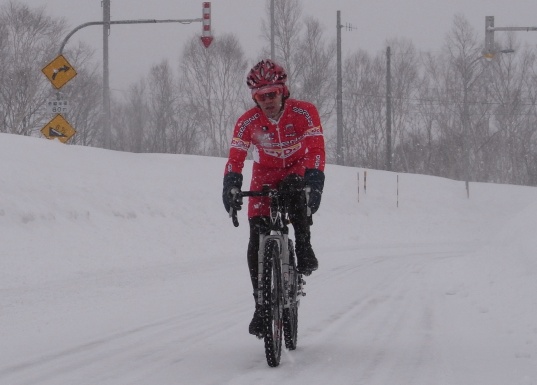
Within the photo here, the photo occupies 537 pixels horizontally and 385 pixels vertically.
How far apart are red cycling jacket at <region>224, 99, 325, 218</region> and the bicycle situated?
7.3 inches

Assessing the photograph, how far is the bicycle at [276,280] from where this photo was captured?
18.8 feet

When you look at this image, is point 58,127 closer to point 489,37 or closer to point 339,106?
point 489,37

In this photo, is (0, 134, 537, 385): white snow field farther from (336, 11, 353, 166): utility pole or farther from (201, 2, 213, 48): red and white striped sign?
(336, 11, 353, 166): utility pole

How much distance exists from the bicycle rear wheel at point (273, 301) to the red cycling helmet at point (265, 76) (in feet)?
3.62

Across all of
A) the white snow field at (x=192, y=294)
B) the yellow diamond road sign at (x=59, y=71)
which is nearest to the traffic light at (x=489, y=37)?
the white snow field at (x=192, y=294)

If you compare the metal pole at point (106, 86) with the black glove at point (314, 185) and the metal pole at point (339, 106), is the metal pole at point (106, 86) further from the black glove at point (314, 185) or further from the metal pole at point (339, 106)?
the black glove at point (314, 185)

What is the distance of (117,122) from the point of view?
73.6m

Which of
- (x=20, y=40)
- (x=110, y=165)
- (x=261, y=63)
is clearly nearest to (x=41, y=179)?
(x=110, y=165)

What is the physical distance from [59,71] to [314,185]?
17015 millimetres

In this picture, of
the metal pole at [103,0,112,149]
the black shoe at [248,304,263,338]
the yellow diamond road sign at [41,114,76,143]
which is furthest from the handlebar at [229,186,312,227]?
the metal pole at [103,0,112,149]

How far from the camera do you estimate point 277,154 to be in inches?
258

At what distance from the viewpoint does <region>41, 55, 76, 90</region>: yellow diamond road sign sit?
21.8 m

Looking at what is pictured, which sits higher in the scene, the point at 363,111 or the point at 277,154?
the point at 363,111

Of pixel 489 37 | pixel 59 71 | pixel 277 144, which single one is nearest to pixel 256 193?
pixel 277 144
